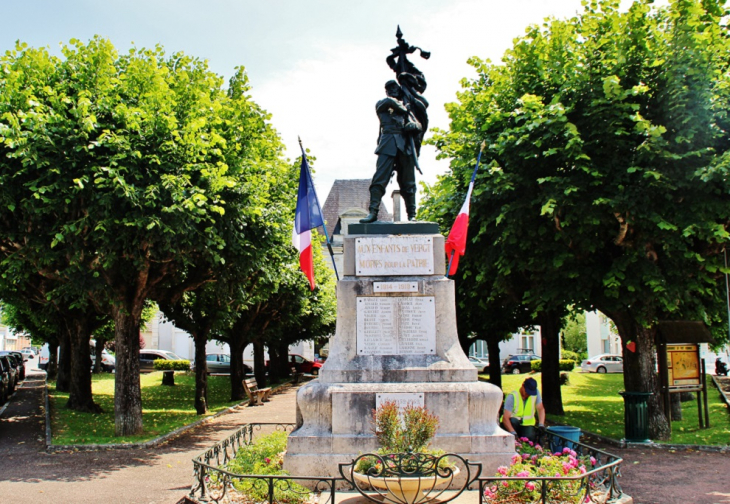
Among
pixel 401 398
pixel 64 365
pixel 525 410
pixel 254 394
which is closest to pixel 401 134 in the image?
pixel 401 398

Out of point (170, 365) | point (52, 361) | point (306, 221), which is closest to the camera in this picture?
point (306, 221)

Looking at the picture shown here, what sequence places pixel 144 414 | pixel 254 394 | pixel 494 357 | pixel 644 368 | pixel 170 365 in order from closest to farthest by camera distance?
pixel 644 368
pixel 144 414
pixel 254 394
pixel 494 357
pixel 170 365

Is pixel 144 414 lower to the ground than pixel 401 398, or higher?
lower

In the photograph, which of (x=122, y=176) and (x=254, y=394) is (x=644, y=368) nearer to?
(x=122, y=176)

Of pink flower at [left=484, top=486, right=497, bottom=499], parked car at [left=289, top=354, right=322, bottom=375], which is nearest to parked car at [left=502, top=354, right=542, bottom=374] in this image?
parked car at [left=289, top=354, right=322, bottom=375]

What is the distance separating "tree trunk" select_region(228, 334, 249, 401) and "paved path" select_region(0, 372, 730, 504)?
423 inches

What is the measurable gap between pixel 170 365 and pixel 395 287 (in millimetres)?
40533

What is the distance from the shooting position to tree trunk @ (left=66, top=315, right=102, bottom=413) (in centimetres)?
2112

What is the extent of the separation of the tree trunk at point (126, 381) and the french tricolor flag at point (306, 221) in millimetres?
6650

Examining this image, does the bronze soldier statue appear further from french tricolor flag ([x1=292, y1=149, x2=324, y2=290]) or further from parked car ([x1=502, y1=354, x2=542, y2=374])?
parked car ([x1=502, y1=354, x2=542, y2=374])

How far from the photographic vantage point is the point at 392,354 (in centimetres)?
899

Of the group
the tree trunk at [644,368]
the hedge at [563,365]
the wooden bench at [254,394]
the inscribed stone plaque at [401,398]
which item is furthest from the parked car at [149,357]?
the inscribed stone plaque at [401,398]

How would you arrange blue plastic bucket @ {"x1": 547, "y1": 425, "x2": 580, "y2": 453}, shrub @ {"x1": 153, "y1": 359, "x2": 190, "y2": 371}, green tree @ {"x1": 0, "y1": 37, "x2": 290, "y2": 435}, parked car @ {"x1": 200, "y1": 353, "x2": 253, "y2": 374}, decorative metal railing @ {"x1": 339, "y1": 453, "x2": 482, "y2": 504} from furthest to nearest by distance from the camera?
1. parked car @ {"x1": 200, "y1": 353, "x2": 253, "y2": 374}
2. shrub @ {"x1": 153, "y1": 359, "x2": 190, "y2": 371}
3. green tree @ {"x1": 0, "y1": 37, "x2": 290, "y2": 435}
4. blue plastic bucket @ {"x1": 547, "y1": 425, "x2": 580, "y2": 453}
5. decorative metal railing @ {"x1": 339, "y1": 453, "x2": 482, "y2": 504}

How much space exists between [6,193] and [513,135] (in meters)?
10.3
